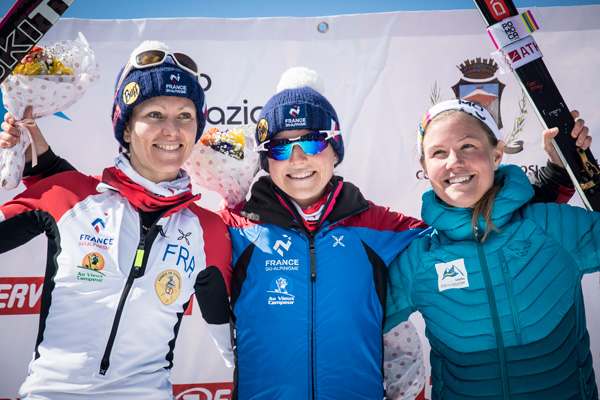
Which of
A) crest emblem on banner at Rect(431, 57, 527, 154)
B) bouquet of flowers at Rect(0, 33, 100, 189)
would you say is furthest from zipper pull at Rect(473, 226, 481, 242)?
bouquet of flowers at Rect(0, 33, 100, 189)

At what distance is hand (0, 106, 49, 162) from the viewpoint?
6.95ft

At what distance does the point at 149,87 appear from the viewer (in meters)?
2.20

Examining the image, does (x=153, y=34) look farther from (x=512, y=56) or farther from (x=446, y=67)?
(x=512, y=56)

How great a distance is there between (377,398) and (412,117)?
2.00 m

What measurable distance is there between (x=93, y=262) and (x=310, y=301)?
0.97m

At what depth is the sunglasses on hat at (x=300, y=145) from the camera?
2406 mm

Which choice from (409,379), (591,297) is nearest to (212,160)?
(409,379)

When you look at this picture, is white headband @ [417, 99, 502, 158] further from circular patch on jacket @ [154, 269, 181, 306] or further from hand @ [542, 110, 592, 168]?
circular patch on jacket @ [154, 269, 181, 306]

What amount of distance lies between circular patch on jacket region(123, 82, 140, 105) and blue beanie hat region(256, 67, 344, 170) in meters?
0.65

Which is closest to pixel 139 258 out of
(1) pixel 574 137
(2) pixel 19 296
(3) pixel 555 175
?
(2) pixel 19 296

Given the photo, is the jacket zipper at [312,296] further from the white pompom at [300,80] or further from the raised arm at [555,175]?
the raised arm at [555,175]

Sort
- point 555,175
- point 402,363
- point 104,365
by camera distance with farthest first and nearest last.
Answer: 1. point 402,363
2. point 555,175
3. point 104,365

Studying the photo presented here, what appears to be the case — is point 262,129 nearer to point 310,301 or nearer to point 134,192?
point 134,192

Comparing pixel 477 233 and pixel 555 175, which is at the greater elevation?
pixel 555 175
